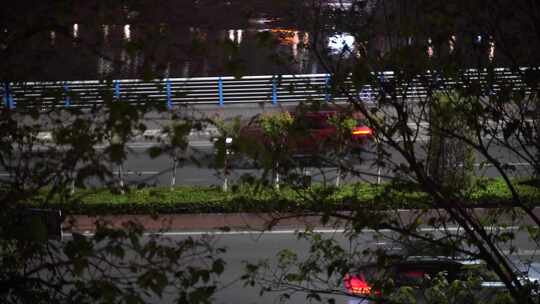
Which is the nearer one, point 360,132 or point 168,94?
point 168,94

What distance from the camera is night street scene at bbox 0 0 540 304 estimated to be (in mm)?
4121

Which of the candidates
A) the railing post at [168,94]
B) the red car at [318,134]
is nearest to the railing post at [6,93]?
the railing post at [168,94]

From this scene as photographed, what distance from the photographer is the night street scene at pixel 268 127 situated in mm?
4121

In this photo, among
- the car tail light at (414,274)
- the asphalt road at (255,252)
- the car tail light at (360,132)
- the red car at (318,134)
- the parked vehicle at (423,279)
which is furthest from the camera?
the asphalt road at (255,252)

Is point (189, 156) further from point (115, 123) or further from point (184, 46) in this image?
point (184, 46)

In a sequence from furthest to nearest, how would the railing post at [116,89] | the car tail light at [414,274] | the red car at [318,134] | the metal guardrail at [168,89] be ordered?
1. the car tail light at [414,274]
2. the red car at [318,134]
3. the metal guardrail at [168,89]
4. the railing post at [116,89]

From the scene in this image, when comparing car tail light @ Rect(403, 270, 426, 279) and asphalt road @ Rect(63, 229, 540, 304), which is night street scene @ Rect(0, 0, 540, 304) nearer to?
car tail light @ Rect(403, 270, 426, 279)

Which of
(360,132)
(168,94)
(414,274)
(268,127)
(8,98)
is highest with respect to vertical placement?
(168,94)

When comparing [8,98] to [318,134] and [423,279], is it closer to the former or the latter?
[318,134]

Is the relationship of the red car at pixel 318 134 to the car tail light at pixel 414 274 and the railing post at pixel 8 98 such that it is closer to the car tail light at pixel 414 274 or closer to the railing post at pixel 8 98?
the railing post at pixel 8 98

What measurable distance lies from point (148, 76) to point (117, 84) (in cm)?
61

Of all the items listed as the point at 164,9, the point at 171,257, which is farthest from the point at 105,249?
the point at 164,9

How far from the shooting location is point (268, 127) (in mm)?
5402

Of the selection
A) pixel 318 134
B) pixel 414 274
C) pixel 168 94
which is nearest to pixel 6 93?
pixel 168 94
